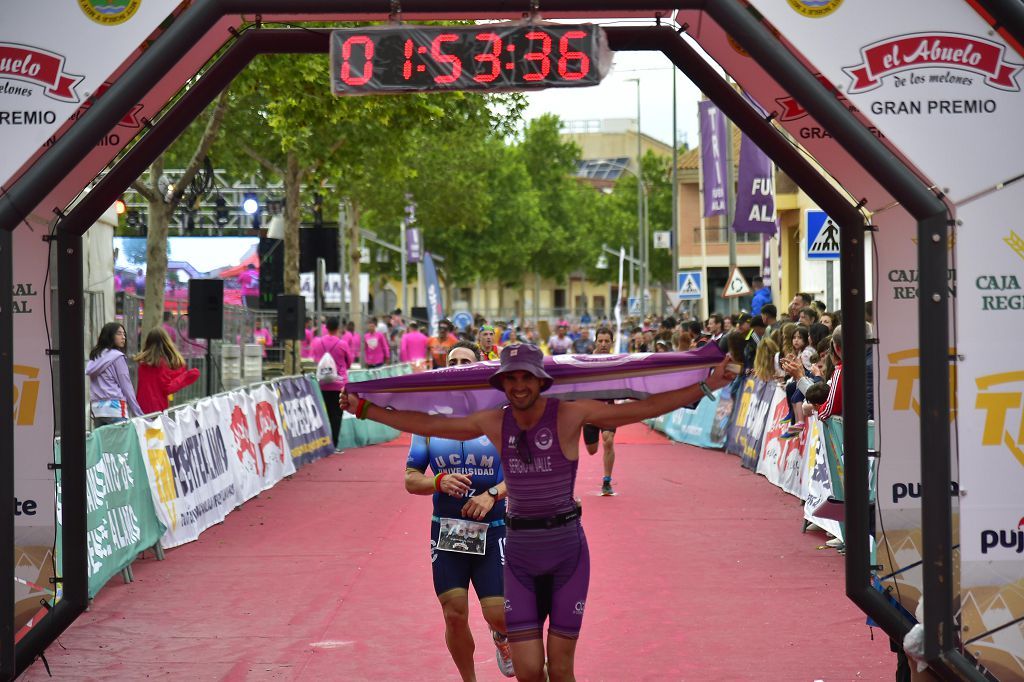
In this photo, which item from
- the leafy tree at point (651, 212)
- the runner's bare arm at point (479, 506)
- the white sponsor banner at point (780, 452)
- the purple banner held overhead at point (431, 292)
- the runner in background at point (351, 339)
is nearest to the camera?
the runner's bare arm at point (479, 506)

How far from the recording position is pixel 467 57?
669cm

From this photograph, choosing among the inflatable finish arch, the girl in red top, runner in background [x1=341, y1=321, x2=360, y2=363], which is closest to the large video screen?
runner in background [x1=341, y1=321, x2=360, y2=363]

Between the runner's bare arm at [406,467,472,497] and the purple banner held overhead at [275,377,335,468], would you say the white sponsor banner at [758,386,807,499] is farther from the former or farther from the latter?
the runner's bare arm at [406,467,472,497]

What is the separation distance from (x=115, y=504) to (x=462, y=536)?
4.64m

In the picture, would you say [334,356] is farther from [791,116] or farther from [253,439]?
[791,116]

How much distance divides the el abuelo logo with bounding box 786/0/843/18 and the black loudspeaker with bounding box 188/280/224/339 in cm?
1394

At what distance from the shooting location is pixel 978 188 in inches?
257

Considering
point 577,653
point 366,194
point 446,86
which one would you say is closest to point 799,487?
point 577,653

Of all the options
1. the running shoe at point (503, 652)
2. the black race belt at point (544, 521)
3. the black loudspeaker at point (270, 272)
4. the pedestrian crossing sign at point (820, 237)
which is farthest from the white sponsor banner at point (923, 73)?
the black loudspeaker at point (270, 272)

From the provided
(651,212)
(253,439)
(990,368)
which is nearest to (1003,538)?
(990,368)

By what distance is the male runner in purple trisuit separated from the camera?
6645 mm

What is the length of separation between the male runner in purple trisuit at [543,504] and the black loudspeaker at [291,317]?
18082mm

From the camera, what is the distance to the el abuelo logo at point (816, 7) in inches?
261

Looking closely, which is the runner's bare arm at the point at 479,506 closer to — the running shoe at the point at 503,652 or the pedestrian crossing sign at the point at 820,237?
the running shoe at the point at 503,652
